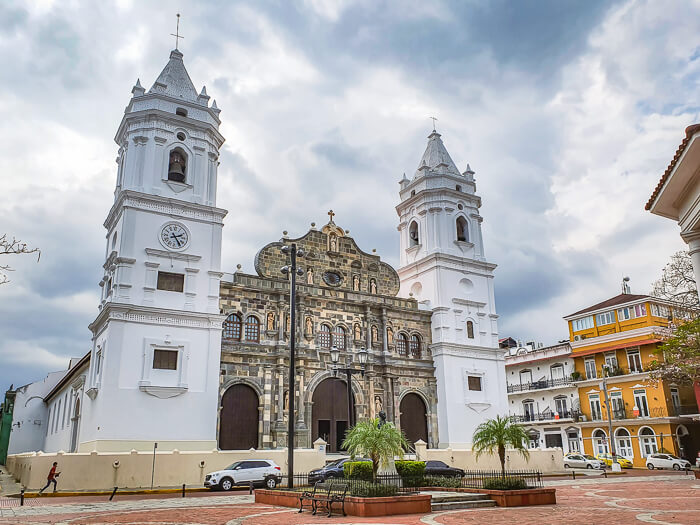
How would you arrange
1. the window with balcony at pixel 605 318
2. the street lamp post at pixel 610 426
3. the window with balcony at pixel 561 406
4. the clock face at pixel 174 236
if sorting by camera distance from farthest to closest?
the window with balcony at pixel 561 406 → the window with balcony at pixel 605 318 → the street lamp post at pixel 610 426 → the clock face at pixel 174 236

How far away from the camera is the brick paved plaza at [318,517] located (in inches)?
507

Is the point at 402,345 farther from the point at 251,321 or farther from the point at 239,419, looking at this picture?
the point at 239,419

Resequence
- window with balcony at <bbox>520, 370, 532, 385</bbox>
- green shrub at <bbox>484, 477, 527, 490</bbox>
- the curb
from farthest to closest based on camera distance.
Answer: window with balcony at <bbox>520, 370, 532, 385</bbox> → the curb → green shrub at <bbox>484, 477, 527, 490</bbox>

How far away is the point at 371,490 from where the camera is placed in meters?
14.7

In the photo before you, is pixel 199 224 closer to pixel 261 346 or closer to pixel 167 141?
pixel 167 141

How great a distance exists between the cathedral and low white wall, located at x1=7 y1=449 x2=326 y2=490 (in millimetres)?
2374

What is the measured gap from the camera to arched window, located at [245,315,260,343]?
1281 inches

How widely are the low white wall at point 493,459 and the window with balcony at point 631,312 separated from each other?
14.4m

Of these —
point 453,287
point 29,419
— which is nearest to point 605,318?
point 453,287

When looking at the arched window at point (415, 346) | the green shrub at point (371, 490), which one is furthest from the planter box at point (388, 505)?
the arched window at point (415, 346)

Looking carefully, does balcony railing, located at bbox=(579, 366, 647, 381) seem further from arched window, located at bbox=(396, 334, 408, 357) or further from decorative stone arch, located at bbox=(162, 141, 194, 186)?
decorative stone arch, located at bbox=(162, 141, 194, 186)

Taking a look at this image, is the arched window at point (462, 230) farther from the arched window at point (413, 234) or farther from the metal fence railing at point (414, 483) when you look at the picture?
the metal fence railing at point (414, 483)

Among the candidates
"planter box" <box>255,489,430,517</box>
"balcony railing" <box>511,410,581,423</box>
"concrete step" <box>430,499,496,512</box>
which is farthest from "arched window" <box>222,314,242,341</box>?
"balcony railing" <box>511,410,581,423</box>

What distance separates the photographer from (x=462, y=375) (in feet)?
124
